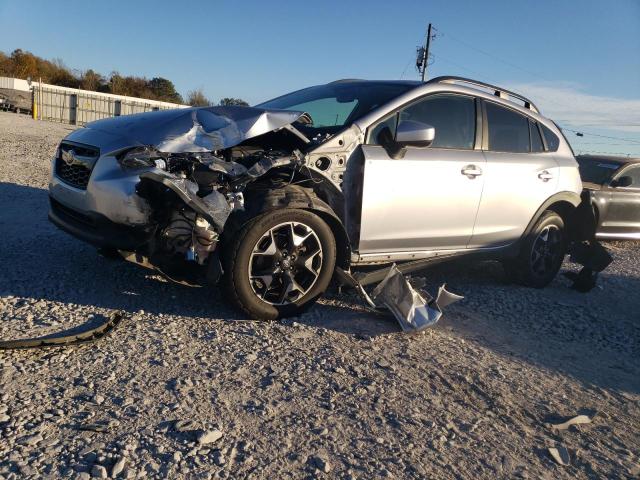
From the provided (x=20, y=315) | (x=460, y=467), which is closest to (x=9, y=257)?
(x=20, y=315)

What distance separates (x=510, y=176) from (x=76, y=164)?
3772 millimetres

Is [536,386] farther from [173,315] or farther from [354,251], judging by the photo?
[173,315]

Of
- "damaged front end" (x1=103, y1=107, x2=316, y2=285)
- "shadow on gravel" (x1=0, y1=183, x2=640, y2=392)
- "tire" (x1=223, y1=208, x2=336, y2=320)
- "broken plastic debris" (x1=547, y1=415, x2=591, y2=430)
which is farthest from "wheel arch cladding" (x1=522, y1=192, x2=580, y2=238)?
"damaged front end" (x1=103, y1=107, x2=316, y2=285)

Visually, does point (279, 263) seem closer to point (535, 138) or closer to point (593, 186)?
point (535, 138)

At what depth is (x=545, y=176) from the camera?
17.8 ft

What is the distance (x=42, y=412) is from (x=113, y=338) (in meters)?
0.87

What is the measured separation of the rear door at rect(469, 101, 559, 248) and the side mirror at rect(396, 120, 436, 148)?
1.03 metres

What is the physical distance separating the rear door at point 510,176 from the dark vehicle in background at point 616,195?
2823 millimetres

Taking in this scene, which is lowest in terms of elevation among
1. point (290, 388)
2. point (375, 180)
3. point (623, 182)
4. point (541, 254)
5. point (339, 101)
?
point (290, 388)

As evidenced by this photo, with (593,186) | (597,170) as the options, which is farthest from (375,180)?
(597,170)

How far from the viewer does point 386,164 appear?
4.19 meters

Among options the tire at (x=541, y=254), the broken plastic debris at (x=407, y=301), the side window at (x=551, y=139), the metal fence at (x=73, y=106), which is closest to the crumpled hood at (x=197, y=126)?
the broken plastic debris at (x=407, y=301)

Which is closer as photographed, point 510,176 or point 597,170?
point 510,176

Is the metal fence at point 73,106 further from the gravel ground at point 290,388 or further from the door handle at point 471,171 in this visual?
the gravel ground at point 290,388
